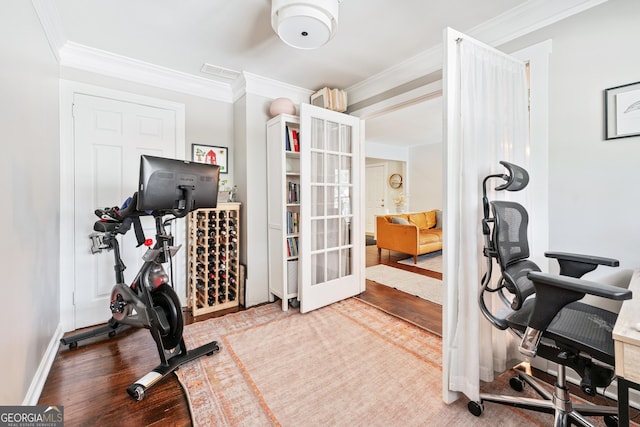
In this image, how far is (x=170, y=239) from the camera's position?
1.90 metres

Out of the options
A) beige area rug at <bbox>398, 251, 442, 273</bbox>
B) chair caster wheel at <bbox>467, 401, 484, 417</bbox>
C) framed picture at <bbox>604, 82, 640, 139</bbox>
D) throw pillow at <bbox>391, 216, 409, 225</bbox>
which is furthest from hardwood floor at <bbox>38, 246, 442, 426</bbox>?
throw pillow at <bbox>391, 216, 409, 225</bbox>

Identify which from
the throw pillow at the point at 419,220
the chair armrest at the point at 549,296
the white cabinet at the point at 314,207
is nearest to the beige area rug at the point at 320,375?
the white cabinet at the point at 314,207

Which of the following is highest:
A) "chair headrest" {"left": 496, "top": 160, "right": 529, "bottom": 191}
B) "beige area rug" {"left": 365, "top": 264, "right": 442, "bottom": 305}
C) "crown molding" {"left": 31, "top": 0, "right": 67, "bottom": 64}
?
"crown molding" {"left": 31, "top": 0, "right": 67, "bottom": 64}

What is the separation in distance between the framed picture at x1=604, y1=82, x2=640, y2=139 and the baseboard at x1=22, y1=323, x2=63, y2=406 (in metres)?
3.57

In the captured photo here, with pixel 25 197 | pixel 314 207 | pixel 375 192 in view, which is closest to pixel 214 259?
pixel 314 207

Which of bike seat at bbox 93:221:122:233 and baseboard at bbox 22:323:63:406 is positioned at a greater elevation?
bike seat at bbox 93:221:122:233

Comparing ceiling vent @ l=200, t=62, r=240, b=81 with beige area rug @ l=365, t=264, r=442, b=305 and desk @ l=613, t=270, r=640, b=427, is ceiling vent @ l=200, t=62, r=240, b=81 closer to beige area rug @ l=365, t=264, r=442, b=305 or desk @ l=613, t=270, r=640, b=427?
beige area rug @ l=365, t=264, r=442, b=305

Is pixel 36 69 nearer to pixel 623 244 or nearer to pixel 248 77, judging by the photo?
pixel 248 77

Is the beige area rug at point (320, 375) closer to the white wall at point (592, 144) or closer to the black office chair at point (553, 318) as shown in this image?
the black office chair at point (553, 318)

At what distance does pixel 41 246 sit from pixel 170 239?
0.80 m

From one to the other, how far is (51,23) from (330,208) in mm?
2622

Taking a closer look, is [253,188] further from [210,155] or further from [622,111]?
[622,111]

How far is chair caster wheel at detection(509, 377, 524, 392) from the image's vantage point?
5.49 ft

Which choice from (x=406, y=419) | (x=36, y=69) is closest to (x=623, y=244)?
(x=406, y=419)
